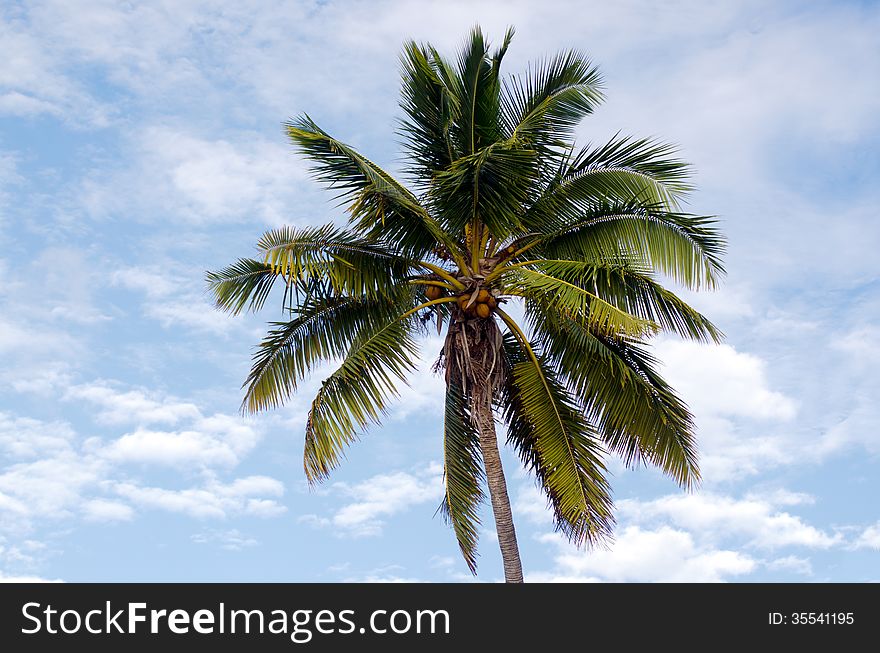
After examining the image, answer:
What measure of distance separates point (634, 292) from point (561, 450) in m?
2.73

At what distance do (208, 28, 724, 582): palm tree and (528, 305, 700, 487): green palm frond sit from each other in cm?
2

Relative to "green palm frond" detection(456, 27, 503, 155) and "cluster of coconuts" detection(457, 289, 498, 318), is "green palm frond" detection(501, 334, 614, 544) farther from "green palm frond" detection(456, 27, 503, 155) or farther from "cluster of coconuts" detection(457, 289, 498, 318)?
"green palm frond" detection(456, 27, 503, 155)

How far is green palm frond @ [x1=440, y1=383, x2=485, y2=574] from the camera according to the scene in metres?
15.7

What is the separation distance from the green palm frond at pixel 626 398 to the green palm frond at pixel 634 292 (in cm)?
81

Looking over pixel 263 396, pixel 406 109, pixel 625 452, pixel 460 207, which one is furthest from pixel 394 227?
pixel 625 452


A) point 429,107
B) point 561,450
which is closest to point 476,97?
point 429,107

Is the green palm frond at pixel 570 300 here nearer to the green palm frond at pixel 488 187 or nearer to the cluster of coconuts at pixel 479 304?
the cluster of coconuts at pixel 479 304

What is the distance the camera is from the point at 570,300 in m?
13.2

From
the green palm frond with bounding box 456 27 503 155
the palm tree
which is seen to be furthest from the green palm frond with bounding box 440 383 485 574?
the green palm frond with bounding box 456 27 503 155

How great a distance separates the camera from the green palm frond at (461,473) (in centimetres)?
1573

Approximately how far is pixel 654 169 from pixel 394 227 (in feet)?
14.0

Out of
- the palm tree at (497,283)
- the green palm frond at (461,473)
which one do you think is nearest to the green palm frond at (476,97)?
the palm tree at (497,283)

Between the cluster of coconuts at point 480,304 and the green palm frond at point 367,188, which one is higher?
the green palm frond at point 367,188
